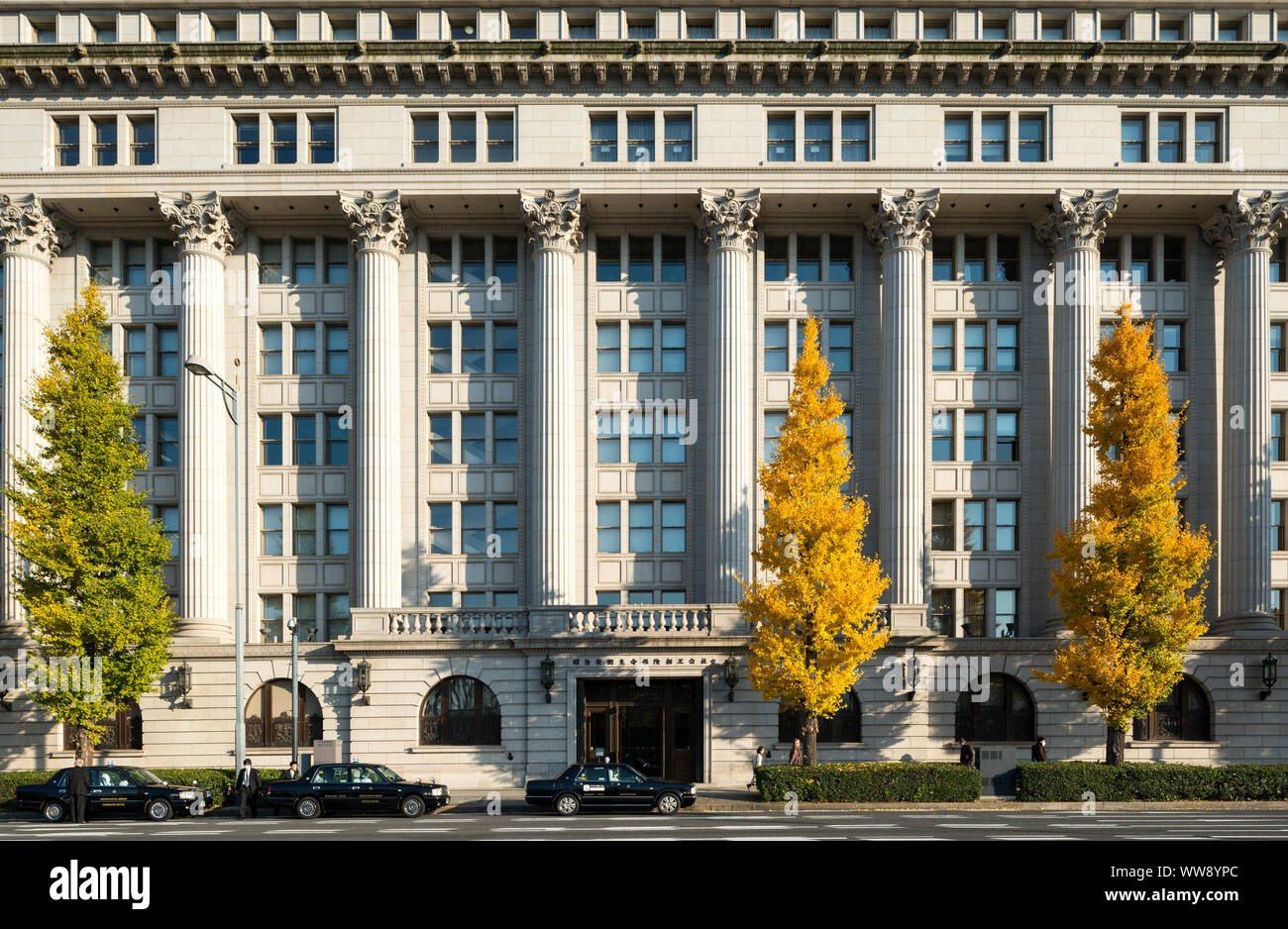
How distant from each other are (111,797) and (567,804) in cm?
1232

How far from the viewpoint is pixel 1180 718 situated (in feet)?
123

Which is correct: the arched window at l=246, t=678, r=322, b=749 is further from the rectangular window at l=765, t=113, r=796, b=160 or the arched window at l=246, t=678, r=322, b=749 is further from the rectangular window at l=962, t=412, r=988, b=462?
the rectangular window at l=765, t=113, r=796, b=160

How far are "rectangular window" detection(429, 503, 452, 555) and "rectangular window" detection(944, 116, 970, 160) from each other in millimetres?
24258

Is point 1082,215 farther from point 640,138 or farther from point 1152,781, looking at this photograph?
point 1152,781

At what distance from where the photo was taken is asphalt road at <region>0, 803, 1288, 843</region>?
2070 centimetres

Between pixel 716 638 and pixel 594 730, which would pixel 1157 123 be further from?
pixel 594 730

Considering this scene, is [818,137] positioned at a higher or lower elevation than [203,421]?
higher

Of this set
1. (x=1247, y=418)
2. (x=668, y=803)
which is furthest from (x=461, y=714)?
(x=1247, y=418)

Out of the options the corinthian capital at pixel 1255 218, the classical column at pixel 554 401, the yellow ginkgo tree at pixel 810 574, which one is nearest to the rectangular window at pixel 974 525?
the yellow ginkgo tree at pixel 810 574

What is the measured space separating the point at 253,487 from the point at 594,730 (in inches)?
647

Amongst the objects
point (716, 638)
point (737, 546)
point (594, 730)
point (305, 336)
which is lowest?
point (594, 730)

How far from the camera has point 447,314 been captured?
4025cm

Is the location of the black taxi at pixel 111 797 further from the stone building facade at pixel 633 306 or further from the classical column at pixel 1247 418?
the classical column at pixel 1247 418
